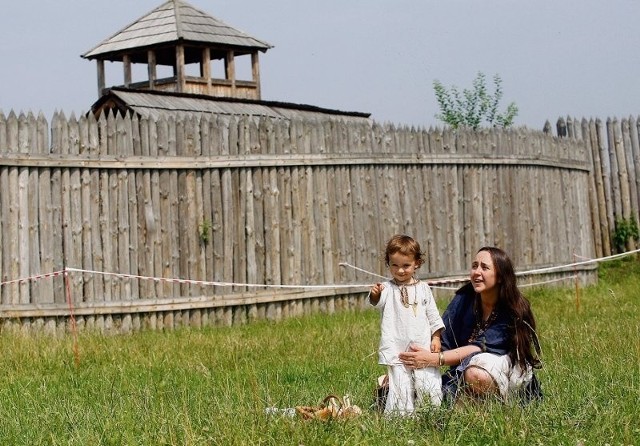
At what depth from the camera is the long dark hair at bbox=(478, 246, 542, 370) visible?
239 inches

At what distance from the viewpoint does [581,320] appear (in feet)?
35.6

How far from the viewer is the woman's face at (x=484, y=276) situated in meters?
6.17

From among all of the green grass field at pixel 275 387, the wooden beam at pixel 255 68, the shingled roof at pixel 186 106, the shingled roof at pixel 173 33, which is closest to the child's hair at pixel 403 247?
the green grass field at pixel 275 387

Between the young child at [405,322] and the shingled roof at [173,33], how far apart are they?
18916 mm

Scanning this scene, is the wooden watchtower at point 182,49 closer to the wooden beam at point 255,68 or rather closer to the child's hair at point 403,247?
the wooden beam at point 255,68

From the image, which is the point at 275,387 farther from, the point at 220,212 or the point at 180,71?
the point at 180,71

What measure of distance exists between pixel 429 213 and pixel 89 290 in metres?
5.00

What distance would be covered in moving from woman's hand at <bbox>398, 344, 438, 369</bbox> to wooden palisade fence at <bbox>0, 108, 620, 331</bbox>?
5587mm

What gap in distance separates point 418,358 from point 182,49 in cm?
1925

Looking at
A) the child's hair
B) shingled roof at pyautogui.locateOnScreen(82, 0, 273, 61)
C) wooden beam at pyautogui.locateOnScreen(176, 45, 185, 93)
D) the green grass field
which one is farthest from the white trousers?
shingled roof at pyautogui.locateOnScreen(82, 0, 273, 61)

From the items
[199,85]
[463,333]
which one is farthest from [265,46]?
[463,333]

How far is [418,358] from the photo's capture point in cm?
600

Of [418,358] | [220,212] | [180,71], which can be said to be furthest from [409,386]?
[180,71]

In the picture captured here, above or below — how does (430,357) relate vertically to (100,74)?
below
